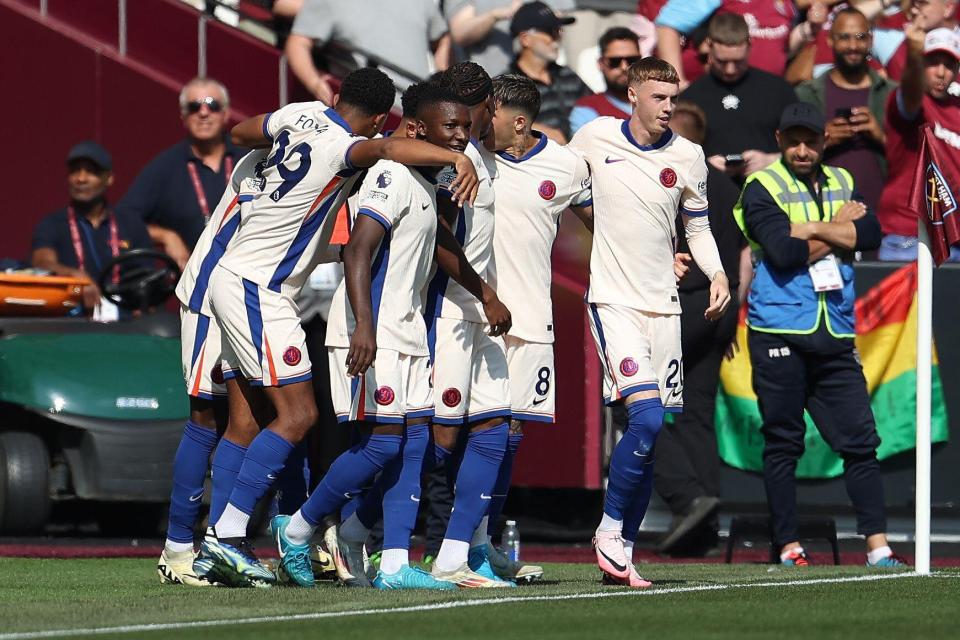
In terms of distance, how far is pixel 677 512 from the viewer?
38.9 feet

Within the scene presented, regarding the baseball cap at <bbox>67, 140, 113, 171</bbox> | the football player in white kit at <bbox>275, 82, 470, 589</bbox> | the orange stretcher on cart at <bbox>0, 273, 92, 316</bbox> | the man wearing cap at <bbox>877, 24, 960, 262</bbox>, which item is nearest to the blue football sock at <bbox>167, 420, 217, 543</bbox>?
the football player in white kit at <bbox>275, 82, 470, 589</bbox>

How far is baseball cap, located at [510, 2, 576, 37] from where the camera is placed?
13.5 meters

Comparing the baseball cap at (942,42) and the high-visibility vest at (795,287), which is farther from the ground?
the baseball cap at (942,42)

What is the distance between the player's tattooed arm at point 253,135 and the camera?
8805mm

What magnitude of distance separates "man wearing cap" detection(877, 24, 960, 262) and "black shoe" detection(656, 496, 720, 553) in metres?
2.44

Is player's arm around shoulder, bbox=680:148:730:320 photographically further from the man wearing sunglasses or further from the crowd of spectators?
the man wearing sunglasses

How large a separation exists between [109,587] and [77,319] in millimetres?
3722

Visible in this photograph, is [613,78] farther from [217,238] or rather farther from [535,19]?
[217,238]

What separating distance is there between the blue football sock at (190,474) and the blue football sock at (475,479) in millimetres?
1232

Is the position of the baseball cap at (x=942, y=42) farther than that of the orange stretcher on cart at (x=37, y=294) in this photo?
Yes

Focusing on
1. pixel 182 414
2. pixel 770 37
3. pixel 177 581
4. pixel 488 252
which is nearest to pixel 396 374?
pixel 488 252

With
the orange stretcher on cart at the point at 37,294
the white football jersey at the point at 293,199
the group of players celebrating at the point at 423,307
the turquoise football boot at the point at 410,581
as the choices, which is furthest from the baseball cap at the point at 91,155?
the turquoise football boot at the point at 410,581

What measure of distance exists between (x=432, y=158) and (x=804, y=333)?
3650 millimetres

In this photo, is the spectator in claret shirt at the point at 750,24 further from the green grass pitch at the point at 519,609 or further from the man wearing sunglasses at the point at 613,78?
the green grass pitch at the point at 519,609
